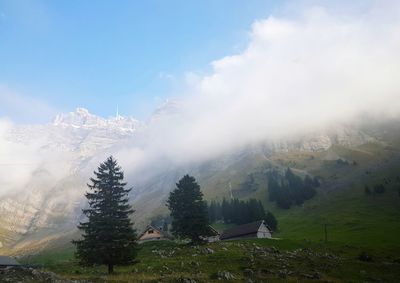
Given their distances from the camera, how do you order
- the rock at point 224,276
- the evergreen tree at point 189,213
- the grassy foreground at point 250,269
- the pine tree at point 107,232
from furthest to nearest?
the evergreen tree at point 189,213
the pine tree at point 107,232
the grassy foreground at point 250,269
the rock at point 224,276

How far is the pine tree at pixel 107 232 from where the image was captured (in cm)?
4569

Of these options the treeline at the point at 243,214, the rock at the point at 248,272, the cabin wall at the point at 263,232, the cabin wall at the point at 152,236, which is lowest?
the rock at the point at 248,272

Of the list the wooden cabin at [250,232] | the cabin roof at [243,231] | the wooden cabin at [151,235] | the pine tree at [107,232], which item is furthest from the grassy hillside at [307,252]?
the wooden cabin at [151,235]

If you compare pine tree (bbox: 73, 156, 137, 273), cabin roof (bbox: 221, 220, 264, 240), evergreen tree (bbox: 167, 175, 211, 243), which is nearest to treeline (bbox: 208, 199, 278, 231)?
cabin roof (bbox: 221, 220, 264, 240)

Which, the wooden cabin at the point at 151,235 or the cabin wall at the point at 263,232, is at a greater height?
the wooden cabin at the point at 151,235

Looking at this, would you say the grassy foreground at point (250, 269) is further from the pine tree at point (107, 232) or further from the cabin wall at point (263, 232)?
the cabin wall at point (263, 232)

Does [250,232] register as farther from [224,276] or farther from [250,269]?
[224,276]

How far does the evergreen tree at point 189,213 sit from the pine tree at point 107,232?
34.7 meters

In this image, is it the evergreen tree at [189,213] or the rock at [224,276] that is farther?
the evergreen tree at [189,213]

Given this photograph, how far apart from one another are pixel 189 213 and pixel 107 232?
37.7m

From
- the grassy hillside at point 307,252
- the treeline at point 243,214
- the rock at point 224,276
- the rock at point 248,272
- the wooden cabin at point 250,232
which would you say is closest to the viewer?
the rock at point 224,276

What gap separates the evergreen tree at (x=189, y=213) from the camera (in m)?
81.4

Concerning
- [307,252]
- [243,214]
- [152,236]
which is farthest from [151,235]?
[307,252]

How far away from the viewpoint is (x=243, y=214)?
491ft
